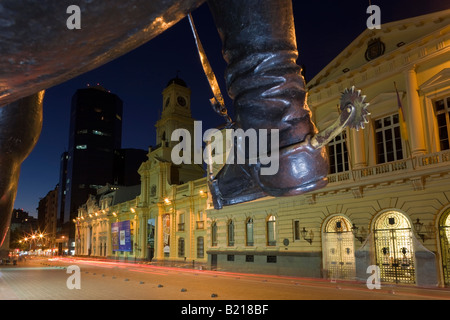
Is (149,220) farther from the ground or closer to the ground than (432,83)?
closer to the ground

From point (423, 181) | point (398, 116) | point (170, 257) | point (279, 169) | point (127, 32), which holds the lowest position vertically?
point (170, 257)

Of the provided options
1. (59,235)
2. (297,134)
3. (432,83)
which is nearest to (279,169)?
(297,134)

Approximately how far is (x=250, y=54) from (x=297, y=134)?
252 mm

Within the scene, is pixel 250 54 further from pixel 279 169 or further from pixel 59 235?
pixel 59 235

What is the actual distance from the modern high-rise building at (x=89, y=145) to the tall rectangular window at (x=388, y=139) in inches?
3781

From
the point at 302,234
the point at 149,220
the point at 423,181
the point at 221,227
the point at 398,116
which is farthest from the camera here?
the point at 149,220

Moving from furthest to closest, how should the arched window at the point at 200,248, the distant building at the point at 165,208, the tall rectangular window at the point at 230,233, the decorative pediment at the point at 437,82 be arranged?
1. the distant building at the point at 165,208
2. the arched window at the point at 200,248
3. the tall rectangular window at the point at 230,233
4. the decorative pediment at the point at 437,82

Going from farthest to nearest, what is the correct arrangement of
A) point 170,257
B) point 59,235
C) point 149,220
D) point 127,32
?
1. point 59,235
2. point 149,220
3. point 170,257
4. point 127,32

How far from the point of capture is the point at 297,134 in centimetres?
105

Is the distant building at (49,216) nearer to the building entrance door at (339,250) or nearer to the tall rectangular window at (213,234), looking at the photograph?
the tall rectangular window at (213,234)

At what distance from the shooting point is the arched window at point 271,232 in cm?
2862

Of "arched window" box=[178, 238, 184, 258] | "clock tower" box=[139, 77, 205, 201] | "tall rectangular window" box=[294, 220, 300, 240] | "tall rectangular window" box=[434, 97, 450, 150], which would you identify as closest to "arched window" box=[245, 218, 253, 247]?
"tall rectangular window" box=[294, 220, 300, 240]

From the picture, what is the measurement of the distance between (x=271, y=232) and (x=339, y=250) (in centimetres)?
686

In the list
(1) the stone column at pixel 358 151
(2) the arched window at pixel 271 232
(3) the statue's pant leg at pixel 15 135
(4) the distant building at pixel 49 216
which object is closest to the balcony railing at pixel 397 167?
(1) the stone column at pixel 358 151
